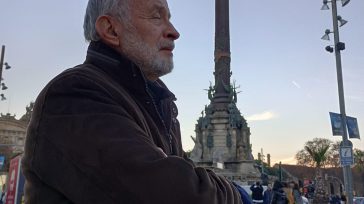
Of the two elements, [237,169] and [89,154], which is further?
[237,169]

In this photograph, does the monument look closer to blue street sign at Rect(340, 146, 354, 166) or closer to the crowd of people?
the crowd of people

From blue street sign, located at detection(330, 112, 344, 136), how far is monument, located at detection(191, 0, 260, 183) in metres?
15.0

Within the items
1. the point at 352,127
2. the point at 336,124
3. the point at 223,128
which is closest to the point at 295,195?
the point at 336,124

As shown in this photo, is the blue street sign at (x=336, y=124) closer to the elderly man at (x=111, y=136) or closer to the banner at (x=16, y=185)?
the banner at (x=16, y=185)

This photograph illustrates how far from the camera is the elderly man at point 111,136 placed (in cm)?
115

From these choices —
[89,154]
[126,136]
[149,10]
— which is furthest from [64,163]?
[149,10]

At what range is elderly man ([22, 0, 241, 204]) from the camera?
3.77 feet

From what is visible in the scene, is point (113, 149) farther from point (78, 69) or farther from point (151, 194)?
point (78, 69)

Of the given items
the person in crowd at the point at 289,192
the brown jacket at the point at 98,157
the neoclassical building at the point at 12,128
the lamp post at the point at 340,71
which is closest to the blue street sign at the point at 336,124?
the lamp post at the point at 340,71

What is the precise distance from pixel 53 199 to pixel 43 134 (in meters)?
0.20

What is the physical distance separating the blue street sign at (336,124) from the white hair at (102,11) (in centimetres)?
1190

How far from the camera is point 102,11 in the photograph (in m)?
1.67

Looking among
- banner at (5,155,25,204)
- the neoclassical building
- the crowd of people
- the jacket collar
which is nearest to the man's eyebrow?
the jacket collar

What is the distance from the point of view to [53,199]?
125 cm
